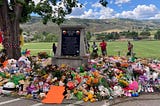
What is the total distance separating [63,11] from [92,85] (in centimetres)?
898

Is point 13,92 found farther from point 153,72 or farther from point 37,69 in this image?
point 153,72

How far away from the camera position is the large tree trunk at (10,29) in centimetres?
2006

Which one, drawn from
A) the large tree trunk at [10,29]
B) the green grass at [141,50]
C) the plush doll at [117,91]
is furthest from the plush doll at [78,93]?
the green grass at [141,50]

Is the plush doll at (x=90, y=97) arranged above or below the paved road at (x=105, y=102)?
above

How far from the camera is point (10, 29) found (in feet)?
66.8

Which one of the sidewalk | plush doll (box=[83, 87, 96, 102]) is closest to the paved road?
the sidewalk

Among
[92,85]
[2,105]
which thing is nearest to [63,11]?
[92,85]

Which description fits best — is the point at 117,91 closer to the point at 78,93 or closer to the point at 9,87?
the point at 78,93

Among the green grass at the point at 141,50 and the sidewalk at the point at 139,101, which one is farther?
the green grass at the point at 141,50

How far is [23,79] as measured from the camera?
14961mm

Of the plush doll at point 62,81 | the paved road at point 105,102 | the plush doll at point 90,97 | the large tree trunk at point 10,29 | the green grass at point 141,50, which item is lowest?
the green grass at point 141,50

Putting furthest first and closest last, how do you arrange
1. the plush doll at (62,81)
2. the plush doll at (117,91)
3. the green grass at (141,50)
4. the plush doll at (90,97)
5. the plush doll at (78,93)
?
the green grass at (141,50) → the plush doll at (62,81) → the plush doll at (117,91) → the plush doll at (78,93) → the plush doll at (90,97)

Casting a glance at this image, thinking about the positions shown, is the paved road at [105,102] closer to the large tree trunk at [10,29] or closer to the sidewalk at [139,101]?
the sidewalk at [139,101]

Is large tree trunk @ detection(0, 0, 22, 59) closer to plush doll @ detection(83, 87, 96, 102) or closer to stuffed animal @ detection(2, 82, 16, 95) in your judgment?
stuffed animal @ detection(2, 82, 16, 95)
